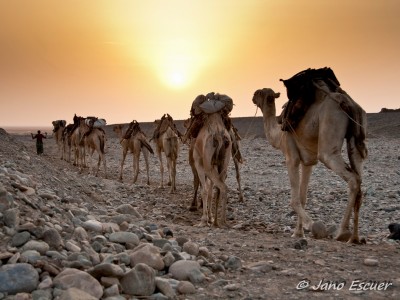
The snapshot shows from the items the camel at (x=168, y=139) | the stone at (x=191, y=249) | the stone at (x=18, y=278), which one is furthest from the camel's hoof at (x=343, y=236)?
the camel at (x=168, y=139)

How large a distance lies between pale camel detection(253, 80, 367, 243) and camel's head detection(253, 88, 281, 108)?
1073 mm

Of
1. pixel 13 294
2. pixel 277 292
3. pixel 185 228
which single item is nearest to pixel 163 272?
pixel 277 292

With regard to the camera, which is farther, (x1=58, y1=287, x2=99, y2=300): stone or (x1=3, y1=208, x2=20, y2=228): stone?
(x1=3, y1=208, x2=20, y2=228): stone

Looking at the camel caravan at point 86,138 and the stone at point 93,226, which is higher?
the camel caravan at point 86,138

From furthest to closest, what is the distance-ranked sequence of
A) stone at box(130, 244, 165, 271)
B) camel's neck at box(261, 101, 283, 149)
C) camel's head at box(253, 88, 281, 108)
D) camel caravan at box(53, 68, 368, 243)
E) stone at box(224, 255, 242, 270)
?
camel's head at box(253, 88, 281, 108) → camel's neck at box(261, 101, 283, 149) → camel caravan at box(53, 68, 368, 243) → stone at box(224, 255, 242, 270) → stone at box(130, 244, 165, 271)

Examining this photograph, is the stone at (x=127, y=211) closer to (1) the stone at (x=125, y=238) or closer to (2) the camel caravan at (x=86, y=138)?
(1) the stone at (x=125, y=238)

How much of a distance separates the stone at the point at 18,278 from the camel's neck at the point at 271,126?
214 inches

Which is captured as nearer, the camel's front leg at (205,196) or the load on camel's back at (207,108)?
the camel's front leg at (205,196)

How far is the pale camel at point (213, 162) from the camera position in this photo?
31.3 ft

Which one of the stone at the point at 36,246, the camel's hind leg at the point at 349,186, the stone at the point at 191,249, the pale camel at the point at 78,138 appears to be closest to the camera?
the stone at the point at 36,246

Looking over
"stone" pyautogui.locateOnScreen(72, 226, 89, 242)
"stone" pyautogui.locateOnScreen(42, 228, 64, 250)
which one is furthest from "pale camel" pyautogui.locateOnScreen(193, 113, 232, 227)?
"stone" pyautogui.locateOnScreen(42, 228, 64, 250)

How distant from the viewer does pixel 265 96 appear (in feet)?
30.8

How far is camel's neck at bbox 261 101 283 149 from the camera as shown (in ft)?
29.6

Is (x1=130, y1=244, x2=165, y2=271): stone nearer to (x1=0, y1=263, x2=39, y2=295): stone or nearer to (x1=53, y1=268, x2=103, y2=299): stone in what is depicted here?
(x1=53, y1=268, x2=103, y2=299): stone
